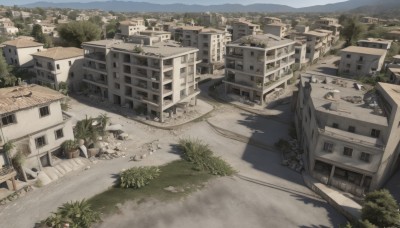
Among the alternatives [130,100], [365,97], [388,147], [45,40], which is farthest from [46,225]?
[45,40]

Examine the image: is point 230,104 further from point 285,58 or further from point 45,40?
point 45,40

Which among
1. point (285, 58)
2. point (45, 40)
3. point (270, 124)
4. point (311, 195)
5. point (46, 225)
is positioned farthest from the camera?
point (45, 40)

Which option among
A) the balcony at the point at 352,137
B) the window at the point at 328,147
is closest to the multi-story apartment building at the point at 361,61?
the balcony at the point at 352,137

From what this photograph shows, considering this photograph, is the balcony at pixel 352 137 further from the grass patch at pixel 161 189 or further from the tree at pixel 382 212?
the grass patch at pixel 161 189

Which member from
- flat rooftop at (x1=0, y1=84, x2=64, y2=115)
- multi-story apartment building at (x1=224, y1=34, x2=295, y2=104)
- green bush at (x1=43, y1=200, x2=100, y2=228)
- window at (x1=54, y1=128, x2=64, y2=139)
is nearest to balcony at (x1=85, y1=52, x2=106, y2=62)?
flat rooftop at (x1=0, y1=84, x2=64, y2=115)

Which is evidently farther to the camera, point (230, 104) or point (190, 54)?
point (230, 104)

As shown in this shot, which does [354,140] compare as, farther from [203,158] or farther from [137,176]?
[137,176]
